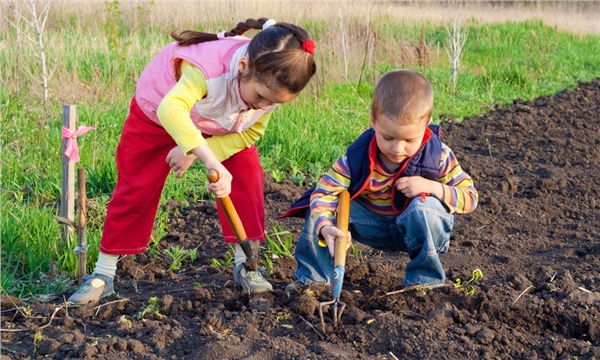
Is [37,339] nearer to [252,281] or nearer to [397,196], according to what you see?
[252,281]

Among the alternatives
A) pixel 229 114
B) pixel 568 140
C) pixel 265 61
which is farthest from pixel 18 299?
pixel 568 140

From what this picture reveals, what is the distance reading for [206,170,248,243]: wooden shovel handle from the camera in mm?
2809

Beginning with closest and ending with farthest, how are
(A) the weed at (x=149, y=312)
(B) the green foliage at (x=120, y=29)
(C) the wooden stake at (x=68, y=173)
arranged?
(A) the weed at (x=149, y=312), (C) the wooden stake at (x=68, y=173), (B) the green foliage at (x=120, y=29)

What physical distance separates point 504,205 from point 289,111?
2398 mm

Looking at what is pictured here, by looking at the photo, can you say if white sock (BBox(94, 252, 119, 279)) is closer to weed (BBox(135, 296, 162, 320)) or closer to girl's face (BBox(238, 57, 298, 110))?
weed (BBox(135, 296, 162, 320))

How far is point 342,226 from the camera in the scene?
2986 millimetres

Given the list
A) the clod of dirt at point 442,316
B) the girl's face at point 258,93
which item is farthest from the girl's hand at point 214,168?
the clod of dirt at point 442,316

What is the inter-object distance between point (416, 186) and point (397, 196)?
19cm

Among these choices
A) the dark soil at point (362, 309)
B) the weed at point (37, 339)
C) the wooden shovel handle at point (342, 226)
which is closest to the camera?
the dark soil at point (362, 309)

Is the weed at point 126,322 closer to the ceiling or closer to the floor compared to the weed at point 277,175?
closer to the ceiling

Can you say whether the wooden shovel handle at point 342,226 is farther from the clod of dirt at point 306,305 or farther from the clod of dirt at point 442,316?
the clod of dirt at point 442,316

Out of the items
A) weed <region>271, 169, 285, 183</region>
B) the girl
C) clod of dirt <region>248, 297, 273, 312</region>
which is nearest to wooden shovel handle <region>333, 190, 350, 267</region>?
clod of dirt <region>248, 297, 273, 312</region>

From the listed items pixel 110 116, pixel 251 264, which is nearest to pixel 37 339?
pixel 251 264

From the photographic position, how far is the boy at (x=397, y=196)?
3.00 m
